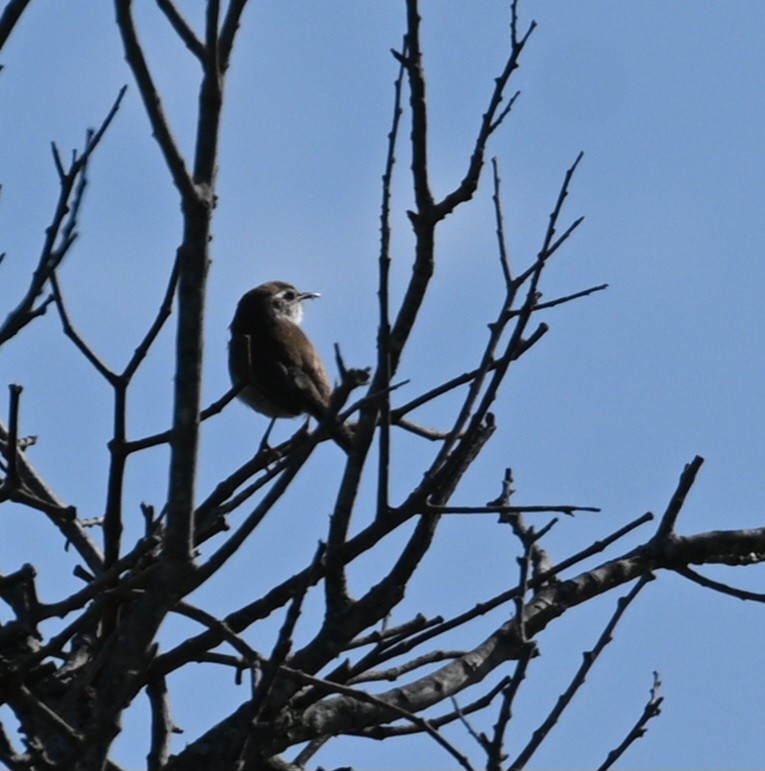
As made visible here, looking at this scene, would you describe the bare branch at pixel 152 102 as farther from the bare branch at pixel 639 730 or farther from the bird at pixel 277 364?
the bird at pixel 277 364

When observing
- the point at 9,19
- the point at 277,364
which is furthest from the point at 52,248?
the point at 277,364

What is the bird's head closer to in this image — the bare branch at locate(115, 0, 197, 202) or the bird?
the bird

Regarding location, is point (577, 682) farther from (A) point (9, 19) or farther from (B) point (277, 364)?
(B) point (277, 364)

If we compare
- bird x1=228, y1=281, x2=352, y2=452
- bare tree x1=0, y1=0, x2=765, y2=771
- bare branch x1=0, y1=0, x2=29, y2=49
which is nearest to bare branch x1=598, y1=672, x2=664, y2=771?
bare tree x1=0, y1=0, x2=765, y2=771

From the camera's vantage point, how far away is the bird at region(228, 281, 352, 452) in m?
10.3

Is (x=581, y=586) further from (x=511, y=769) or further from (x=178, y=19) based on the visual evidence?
(x=178, y=19)

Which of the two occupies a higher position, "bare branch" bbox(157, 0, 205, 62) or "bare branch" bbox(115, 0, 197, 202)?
"bare branch" bbox(157, 0, 205, 62)

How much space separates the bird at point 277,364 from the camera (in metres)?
10.3

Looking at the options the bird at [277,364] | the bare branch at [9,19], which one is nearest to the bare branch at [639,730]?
the bare branch at [9,19]

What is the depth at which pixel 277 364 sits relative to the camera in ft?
34.6

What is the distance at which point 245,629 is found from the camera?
4.24m

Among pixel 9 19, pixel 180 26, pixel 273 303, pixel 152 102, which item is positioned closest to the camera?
pixel 152 102

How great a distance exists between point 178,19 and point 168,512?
109 cm

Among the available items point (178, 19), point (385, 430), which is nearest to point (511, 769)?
point (385, 430)
